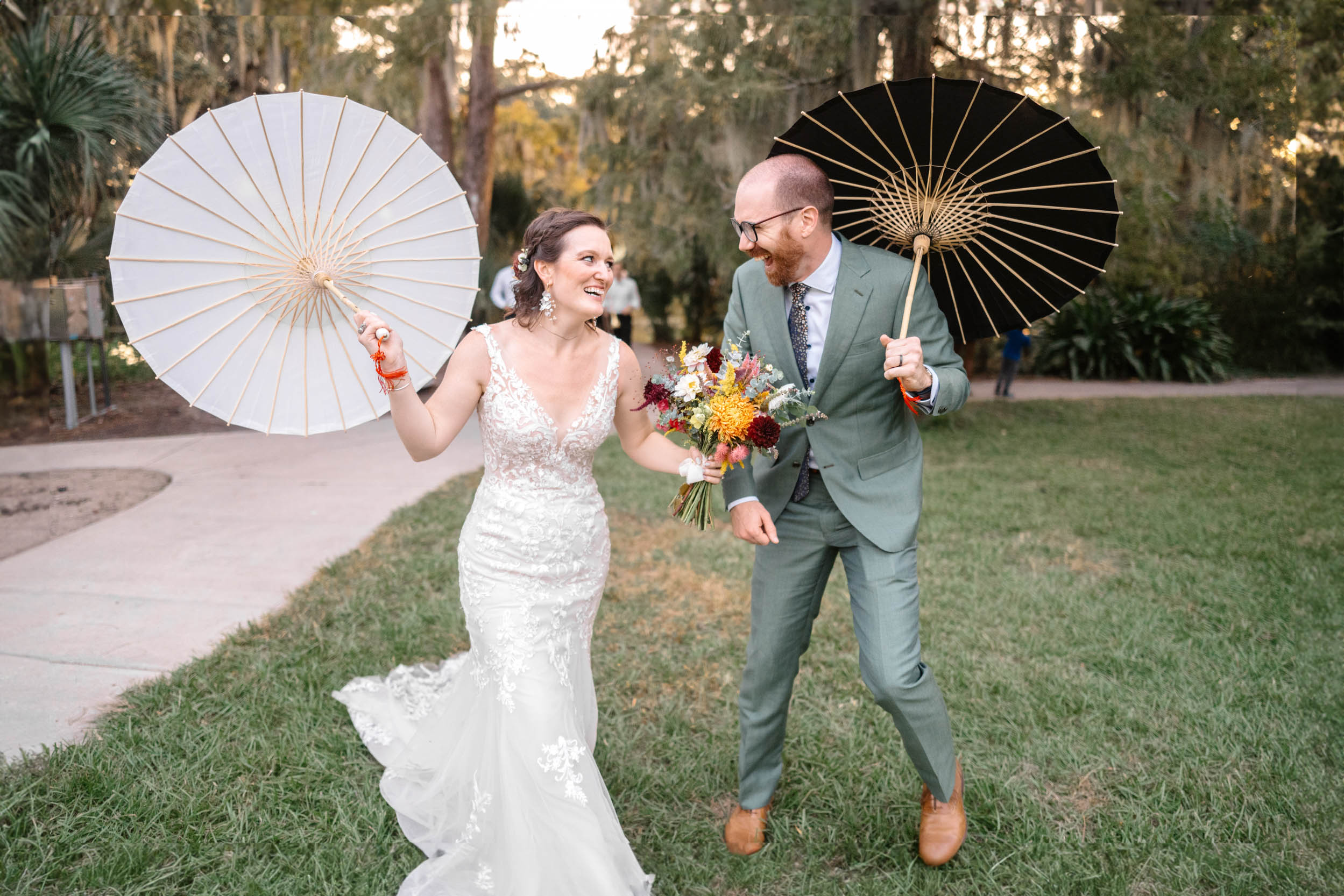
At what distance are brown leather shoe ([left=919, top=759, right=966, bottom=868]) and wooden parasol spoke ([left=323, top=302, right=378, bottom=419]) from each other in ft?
6.97

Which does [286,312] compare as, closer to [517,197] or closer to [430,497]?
[430,497]

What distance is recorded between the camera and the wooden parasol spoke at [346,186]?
111 inches

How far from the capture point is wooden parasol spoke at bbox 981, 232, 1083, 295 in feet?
9.90

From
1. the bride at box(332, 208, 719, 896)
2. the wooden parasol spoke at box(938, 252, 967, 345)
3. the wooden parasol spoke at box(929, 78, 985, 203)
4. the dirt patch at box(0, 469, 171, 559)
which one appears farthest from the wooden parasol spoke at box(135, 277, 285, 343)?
the dirt patch at box(0, 469, 171, 559)

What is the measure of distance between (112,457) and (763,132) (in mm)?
7072

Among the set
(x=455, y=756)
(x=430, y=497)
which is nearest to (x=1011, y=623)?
(x=455, y=756)

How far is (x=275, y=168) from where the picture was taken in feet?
8.98

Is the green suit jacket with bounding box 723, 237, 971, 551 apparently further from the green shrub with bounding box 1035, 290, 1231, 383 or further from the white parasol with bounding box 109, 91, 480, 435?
the green shrub with bounding box 1035, 290, 1231, 383

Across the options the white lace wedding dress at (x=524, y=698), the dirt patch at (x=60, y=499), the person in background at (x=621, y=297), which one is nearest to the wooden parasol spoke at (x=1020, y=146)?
the white lace wedding dress at (x=524, y=698)

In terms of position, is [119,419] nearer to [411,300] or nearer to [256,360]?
[256,360]

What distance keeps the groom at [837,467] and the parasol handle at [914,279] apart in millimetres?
36

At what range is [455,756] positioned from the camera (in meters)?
3.28

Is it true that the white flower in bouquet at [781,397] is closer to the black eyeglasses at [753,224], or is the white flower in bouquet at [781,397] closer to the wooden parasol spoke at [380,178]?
the black eyeglasses at [753,224]

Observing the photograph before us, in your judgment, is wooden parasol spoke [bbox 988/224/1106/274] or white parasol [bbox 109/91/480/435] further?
wooden parasol spoke [bbox 988/224/1106/274]
